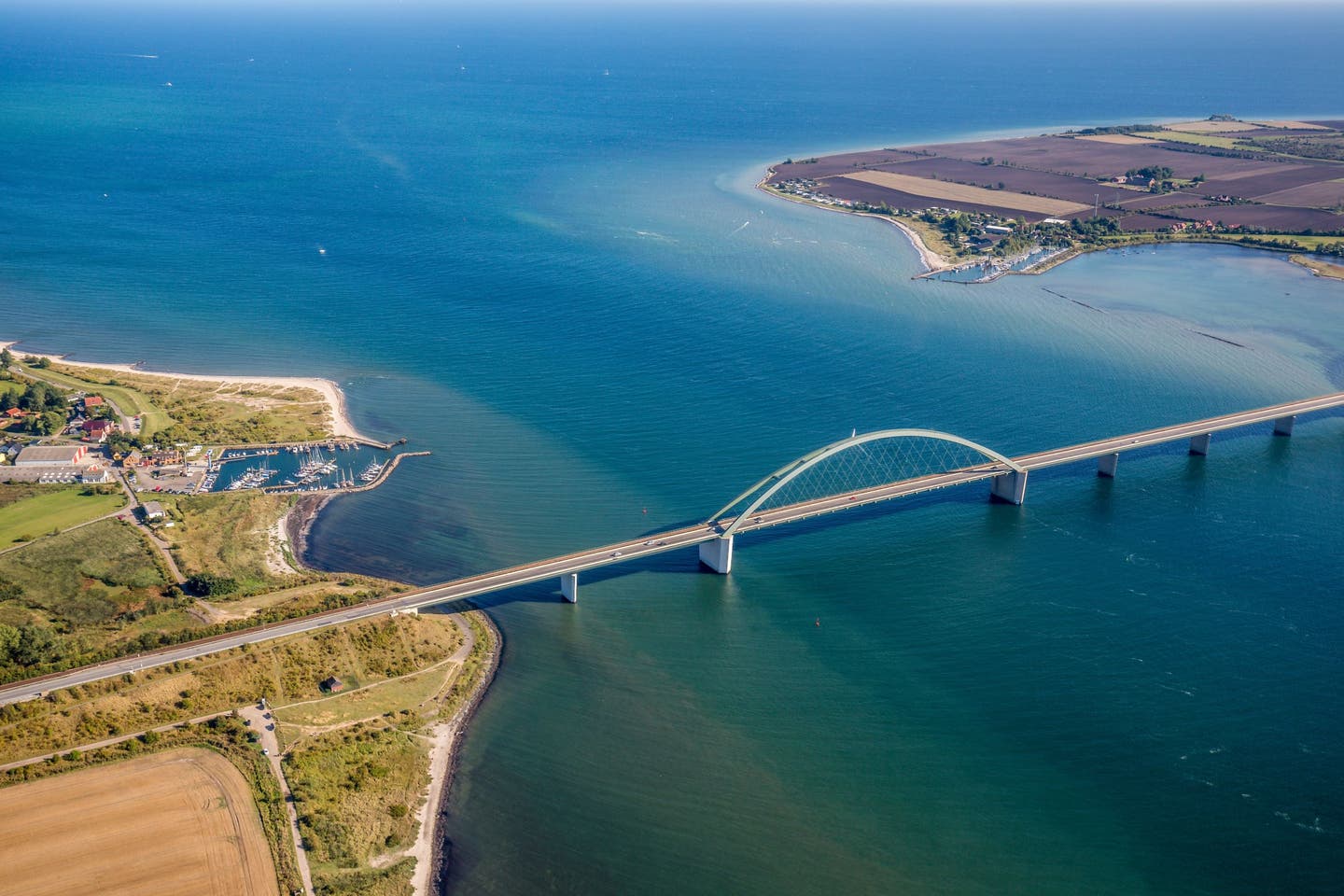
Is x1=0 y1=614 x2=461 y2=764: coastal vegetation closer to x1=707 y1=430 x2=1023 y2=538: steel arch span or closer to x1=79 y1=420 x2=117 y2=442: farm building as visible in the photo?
x1=707 y1=430 x2=1023 y2=538: steel arch span

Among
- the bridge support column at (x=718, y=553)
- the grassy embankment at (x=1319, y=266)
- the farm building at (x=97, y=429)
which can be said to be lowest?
the bridge support column at (x=718, y=553)

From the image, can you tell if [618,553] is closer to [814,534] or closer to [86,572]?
[814,534]

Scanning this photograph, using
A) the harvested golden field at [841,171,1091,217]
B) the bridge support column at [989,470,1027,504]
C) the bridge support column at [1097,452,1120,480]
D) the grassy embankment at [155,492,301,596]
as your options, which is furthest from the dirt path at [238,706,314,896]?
the harvested golden field at [841,171,1091,217]

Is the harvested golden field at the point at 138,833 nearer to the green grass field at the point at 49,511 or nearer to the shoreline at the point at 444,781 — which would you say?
the shoreline at the point at 444,781

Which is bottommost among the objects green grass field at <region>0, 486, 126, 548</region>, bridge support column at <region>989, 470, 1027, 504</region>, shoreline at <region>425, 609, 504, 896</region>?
shoreline at <region>425, 609, 504, 896</region>

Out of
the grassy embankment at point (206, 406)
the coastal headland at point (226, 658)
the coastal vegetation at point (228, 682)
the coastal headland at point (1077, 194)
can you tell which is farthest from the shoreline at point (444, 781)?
the coastal headland at point (1077, 194)

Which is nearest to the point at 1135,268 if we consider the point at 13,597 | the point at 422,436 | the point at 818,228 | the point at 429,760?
the point at 818,228

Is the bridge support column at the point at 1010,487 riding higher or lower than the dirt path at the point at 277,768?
higher
